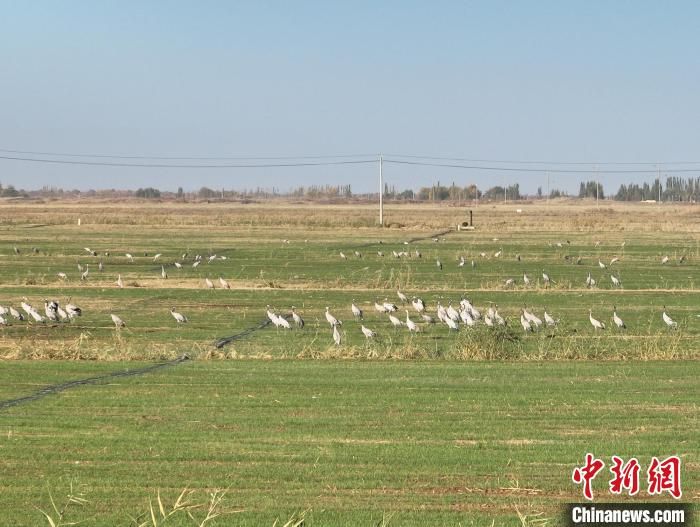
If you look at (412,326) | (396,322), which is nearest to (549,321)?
(412,326)

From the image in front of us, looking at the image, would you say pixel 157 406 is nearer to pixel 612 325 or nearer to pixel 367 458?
pixel 367 458

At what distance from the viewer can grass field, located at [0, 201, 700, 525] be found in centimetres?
1365

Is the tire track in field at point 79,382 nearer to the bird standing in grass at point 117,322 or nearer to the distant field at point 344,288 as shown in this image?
the distant field at point 344,288

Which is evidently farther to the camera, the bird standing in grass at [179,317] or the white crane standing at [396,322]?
the bird standing in grass at [179,317]

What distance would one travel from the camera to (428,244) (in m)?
79.4

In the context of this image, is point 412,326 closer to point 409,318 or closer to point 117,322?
point 409,318

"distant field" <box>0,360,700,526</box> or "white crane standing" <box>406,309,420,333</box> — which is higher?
"distant field" <box>0,360,700,526</box>

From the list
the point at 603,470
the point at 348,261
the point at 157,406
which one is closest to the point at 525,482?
the point at 603,470

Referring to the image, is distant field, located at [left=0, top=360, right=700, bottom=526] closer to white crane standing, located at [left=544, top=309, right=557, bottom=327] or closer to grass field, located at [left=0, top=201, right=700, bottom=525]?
grass field, located at [left=0, top=201, right=700, bottom=525]

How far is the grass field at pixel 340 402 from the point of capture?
1365 centimetres

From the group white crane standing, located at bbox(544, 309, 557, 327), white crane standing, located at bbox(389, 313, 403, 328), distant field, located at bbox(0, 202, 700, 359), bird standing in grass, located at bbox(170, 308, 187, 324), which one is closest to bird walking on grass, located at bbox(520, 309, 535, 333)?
distant field, located at bbox(0, 202, 700, 359)

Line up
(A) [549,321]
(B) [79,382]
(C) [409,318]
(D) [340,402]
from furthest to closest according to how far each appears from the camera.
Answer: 1. (C) [409,318]
2. (A) [549,321]
3. (B) [79,382]
4. (D) [340,402]

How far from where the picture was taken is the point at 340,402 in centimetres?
2006

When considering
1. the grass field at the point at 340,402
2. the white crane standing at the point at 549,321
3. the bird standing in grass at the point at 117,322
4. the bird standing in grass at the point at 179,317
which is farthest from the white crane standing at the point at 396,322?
the bird standing in grass at the point at 117,322
